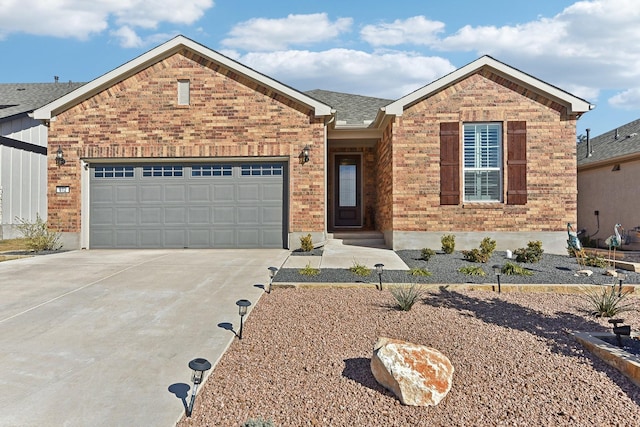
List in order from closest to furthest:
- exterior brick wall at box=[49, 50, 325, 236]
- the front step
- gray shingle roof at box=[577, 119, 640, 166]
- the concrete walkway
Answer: the concrete walkway
exterior brick wall at box=[49, 50, 325, 236]
the front step
gray shingle roof at box=[577, 119, 640, 166]

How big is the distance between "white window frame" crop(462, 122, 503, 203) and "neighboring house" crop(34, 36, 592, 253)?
0.09ft

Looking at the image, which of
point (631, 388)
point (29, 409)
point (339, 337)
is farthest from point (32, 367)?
point (631, 388)

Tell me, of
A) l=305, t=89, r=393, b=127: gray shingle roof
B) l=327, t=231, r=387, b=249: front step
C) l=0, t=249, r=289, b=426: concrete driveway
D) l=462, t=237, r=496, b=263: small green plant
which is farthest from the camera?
l=305, t=89, r=393, b=127: gray shingle roof

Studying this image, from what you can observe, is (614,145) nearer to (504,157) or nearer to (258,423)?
(504,157)

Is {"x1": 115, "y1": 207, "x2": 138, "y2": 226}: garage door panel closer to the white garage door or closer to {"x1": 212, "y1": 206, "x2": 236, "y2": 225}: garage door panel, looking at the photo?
the white garage door

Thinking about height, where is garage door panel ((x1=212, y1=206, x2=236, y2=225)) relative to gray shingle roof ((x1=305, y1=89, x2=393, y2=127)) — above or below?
below

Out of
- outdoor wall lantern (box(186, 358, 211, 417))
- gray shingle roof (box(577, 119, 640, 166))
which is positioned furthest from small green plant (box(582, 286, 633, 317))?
gray shingle roof (box(577, 119, 640, 166))

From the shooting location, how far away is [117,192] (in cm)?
1048

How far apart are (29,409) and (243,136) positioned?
8286 millimetres

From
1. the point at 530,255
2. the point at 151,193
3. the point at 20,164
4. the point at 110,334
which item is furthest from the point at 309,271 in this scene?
the point at 20,164

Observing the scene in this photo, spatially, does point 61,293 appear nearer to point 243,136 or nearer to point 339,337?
point 339,337

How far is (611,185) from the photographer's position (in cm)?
1273

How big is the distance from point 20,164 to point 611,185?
23.4m

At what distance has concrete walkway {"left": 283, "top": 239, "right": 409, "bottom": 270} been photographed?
7.62 m
